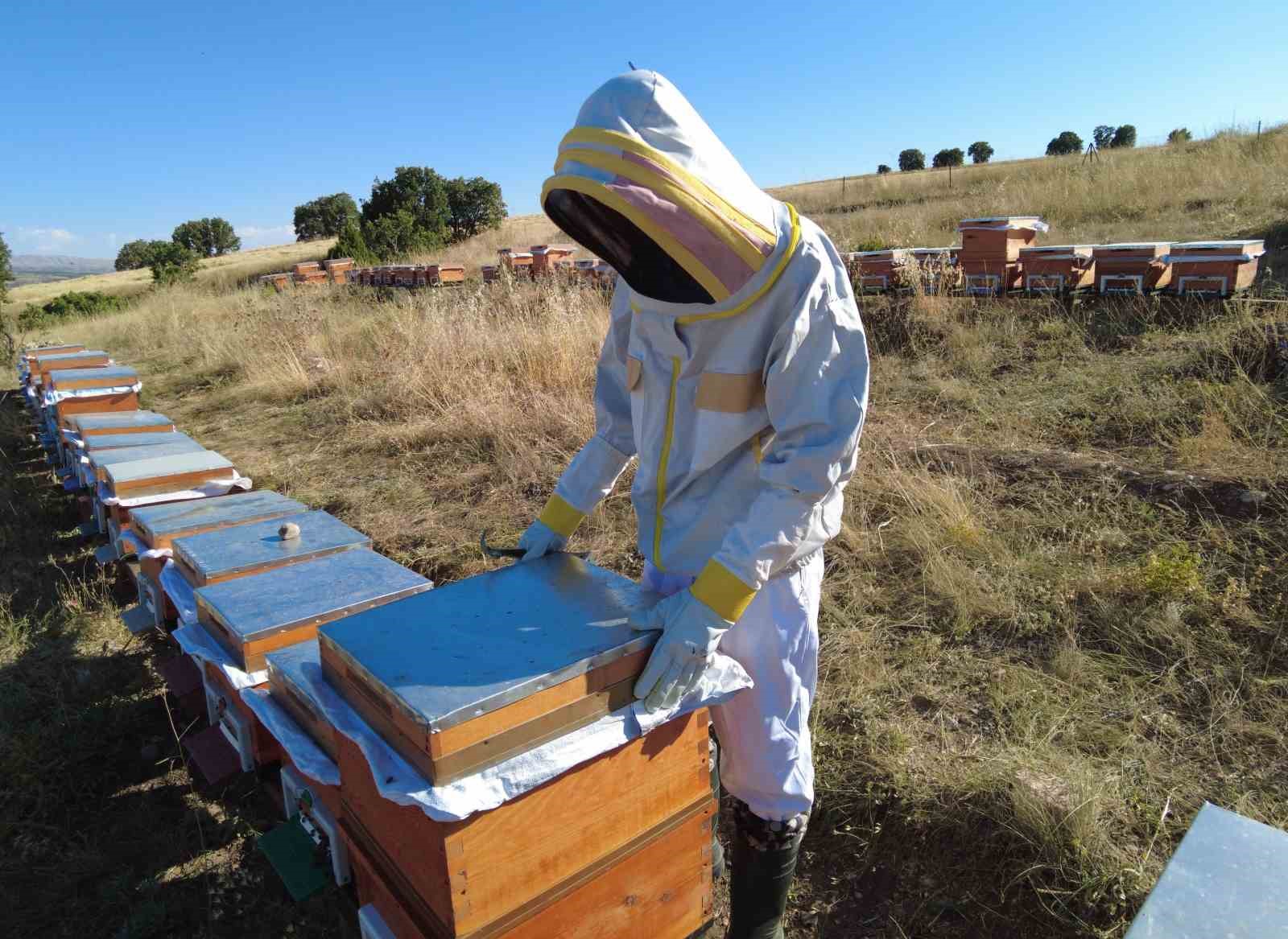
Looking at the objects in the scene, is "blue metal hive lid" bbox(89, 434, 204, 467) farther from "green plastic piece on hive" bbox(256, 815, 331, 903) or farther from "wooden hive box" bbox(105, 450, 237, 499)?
"green plastic piece on hive" bbox(256, 815, 331, 903)

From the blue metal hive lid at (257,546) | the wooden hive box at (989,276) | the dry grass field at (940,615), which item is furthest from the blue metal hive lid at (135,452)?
the wooden hive box at (989,276)

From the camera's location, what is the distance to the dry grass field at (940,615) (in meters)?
2.22

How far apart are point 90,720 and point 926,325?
620 centimetres

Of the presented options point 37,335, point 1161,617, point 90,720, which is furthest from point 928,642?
point 37,335

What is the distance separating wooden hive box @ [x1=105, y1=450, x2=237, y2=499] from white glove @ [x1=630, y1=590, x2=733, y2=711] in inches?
106

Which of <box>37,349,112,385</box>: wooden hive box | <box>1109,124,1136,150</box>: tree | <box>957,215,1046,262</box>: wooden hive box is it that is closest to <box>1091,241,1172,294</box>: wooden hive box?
<box>957,215,1046,262</box>: wooden hive box

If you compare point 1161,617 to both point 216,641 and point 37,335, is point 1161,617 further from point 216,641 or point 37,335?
point 37,335

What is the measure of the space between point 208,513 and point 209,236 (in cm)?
6061

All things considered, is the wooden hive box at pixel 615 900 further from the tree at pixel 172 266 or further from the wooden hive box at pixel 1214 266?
the tree at pixel 172 266

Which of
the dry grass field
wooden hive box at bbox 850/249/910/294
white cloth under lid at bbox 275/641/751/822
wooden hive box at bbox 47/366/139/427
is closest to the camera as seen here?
white cloth under lid at bbox 275/641/751/822

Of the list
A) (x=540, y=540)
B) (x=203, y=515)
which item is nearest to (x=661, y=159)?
(x=540, y=540)

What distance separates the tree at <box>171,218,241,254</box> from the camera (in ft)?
172

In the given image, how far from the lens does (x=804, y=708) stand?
173 centimetres

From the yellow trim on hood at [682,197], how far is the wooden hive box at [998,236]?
615 centimetres
